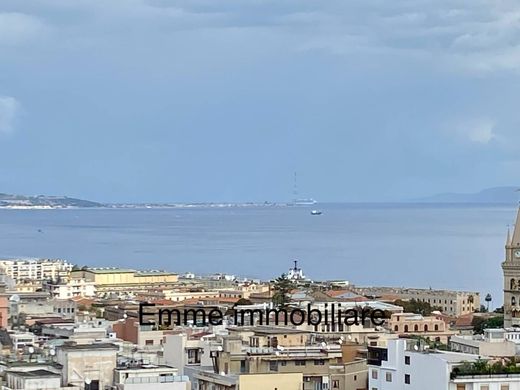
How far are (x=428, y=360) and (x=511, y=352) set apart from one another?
12.9 feet

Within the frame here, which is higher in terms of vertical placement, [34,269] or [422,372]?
[34,269]

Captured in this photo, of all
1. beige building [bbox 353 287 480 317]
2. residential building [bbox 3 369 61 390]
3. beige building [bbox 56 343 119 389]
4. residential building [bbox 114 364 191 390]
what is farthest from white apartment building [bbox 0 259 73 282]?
residential building [bbox 3 369 61 390]

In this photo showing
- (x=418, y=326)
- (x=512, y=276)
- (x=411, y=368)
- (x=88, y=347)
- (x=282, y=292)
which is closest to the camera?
(x=411, y=368)

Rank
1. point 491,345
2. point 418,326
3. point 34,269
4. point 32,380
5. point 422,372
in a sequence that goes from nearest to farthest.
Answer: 1. point 32,380
2. point 422,372
3. point 491,345
4. point 418,326
5. point 34,269

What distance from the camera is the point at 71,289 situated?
3661 inches

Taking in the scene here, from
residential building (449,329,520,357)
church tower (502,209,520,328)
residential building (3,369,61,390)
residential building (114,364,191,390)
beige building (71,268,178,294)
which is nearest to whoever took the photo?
residential building (3,369,61,390)

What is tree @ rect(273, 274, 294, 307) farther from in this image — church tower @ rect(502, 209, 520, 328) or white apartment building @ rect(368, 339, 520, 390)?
white apartment building @ rect(368, 339, 520, 390)

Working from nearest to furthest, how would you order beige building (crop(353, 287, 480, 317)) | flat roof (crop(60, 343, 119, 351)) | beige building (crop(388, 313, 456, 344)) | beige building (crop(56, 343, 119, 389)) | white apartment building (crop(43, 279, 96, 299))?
beige building (crop(56, 343, 119, 389)) < flat roof (crop(60, 343, 119, 351)) < beige building (crop(388, 313, 456, 344)) < beige building (crop(353, 287, 480, 317)) < white apartment building (crop(43, 279, 96, 299))

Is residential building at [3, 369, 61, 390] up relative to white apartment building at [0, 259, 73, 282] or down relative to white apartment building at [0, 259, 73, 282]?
down

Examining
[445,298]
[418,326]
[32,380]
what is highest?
[445,298]

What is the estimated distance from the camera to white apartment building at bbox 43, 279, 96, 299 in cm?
9081

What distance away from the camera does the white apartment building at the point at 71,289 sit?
9081cm

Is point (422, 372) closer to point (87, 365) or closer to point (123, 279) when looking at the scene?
point (87, 365)

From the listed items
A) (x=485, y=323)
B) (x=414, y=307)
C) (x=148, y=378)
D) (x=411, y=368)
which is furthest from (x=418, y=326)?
(x=414, y=307)
